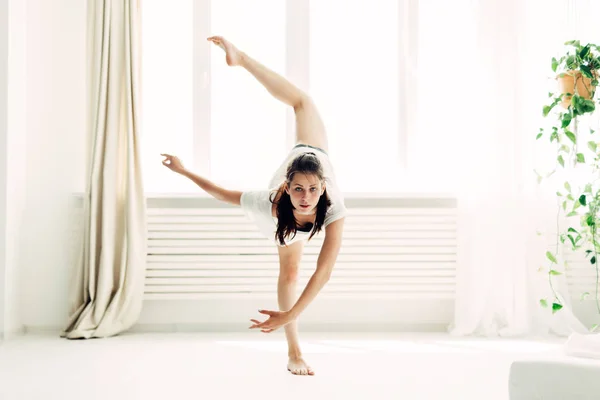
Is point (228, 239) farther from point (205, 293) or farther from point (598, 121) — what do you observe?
point (598, 121)

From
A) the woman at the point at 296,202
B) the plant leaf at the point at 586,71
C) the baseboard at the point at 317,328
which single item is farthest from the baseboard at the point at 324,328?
the plant leaf at the point at 586,71

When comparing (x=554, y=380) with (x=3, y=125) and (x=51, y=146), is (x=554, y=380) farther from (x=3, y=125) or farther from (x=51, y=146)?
(x=51, y=146)

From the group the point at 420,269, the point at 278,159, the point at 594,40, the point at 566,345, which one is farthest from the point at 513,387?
the point at 594,40

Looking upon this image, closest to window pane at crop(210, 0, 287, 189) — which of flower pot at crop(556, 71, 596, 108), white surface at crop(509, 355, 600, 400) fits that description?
flower pot at crop(556, 71, 596, 108)

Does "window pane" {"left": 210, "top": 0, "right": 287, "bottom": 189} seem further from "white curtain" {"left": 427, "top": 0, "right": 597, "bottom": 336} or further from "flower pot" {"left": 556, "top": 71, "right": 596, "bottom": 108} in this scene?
"flower pot" {"left": 556, "top": 71, "right": 596, "bottom": 108}

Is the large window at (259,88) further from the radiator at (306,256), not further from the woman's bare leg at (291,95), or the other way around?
the woman's bare leg at (291,95)

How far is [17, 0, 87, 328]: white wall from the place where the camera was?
3.71 m

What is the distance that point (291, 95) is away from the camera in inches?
115

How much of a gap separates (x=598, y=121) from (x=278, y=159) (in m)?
1.87

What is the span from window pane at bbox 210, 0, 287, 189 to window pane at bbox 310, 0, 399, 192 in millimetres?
249

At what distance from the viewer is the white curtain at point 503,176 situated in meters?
3.61

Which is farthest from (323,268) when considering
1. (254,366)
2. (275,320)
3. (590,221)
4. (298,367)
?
(590,221)

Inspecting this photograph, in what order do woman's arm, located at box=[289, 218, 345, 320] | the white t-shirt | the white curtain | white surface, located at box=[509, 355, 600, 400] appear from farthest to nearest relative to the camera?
the white curtain < the white t-shirt < woman's arm, located at box=[289, 218, 345, 320] < white surface, located at box=[509, 355, 600, 400]

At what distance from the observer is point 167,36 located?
13.1ft
